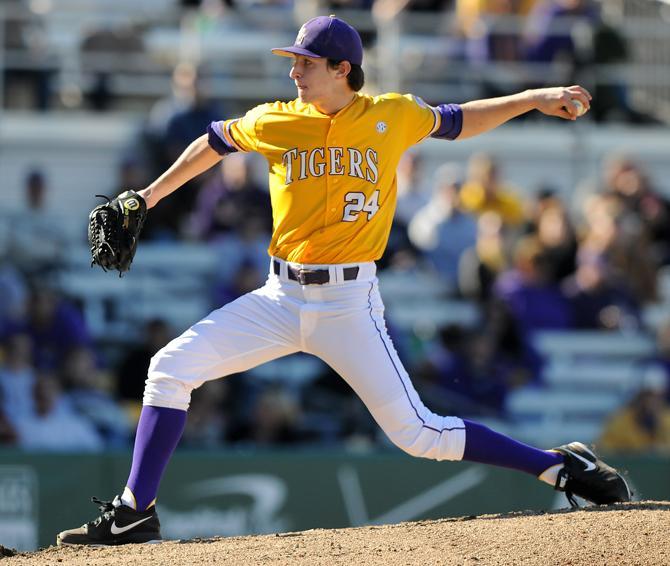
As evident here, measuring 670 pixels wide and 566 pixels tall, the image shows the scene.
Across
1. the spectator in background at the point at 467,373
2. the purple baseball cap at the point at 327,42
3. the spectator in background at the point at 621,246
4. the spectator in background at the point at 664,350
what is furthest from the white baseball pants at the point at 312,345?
Answer: the spectator in background at the point at 664,350

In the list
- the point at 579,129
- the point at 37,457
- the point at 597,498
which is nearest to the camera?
the point at 597,498

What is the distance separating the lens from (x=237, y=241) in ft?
36.9

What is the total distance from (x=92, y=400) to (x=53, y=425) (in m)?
0.37

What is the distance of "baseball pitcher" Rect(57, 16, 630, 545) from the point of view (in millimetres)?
5828

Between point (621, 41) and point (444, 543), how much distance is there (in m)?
8.87

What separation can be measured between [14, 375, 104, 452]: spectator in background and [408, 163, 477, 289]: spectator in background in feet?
11.0

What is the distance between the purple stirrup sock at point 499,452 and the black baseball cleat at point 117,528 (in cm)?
147

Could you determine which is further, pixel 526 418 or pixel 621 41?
pixel 621 41

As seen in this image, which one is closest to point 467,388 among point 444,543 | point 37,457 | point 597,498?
point 37,457

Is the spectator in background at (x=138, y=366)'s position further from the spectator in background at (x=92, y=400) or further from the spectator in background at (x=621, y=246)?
the spectator in background at (x=621, y=246)

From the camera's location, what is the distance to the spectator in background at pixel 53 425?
10320 millimetres

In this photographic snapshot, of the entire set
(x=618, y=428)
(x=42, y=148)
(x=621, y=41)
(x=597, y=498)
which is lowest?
(x=618, y=428)

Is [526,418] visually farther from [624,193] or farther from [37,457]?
[37,457]

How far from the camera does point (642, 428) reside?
11.1 meters
